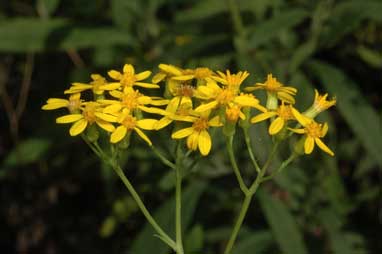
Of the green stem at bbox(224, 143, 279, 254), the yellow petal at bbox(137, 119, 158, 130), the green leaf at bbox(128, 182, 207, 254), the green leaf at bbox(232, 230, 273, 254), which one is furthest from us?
the green leaf at bbox(232, 230, 273, 254)

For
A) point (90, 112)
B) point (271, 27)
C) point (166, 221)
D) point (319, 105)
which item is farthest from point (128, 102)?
point (271, 27)

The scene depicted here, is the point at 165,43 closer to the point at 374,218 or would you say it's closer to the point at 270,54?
the point at 270,54

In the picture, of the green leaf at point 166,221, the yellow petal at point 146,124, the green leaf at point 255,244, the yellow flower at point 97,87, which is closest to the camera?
the yellow petal at point 146,124

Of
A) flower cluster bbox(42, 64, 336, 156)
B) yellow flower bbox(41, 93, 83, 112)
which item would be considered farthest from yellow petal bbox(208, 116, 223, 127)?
yellow flower bbox(41, 93, 83, 112)

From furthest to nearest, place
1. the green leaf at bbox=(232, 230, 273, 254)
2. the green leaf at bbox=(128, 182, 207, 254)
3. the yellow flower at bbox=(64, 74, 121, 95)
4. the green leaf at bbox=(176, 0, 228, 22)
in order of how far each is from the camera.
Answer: the green leaf at bbox=(176, 0, 228, 22), the green leaf at bbox=(232, 230, 273, 254), the green leaf at bbox=(128, 182, 207, 254), the yellow flower at bbox=(64, 74, 121, 95)

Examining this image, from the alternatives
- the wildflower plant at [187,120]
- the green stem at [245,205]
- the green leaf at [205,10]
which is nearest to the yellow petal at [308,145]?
the wildflower plant at [187,120]

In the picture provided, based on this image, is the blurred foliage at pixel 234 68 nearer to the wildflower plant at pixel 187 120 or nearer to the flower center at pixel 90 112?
the wildflower plant at pixel 187 120

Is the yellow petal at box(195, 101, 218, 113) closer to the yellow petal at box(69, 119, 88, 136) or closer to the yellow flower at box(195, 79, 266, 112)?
the yellow flower at box(195, 79, 266, 112)
